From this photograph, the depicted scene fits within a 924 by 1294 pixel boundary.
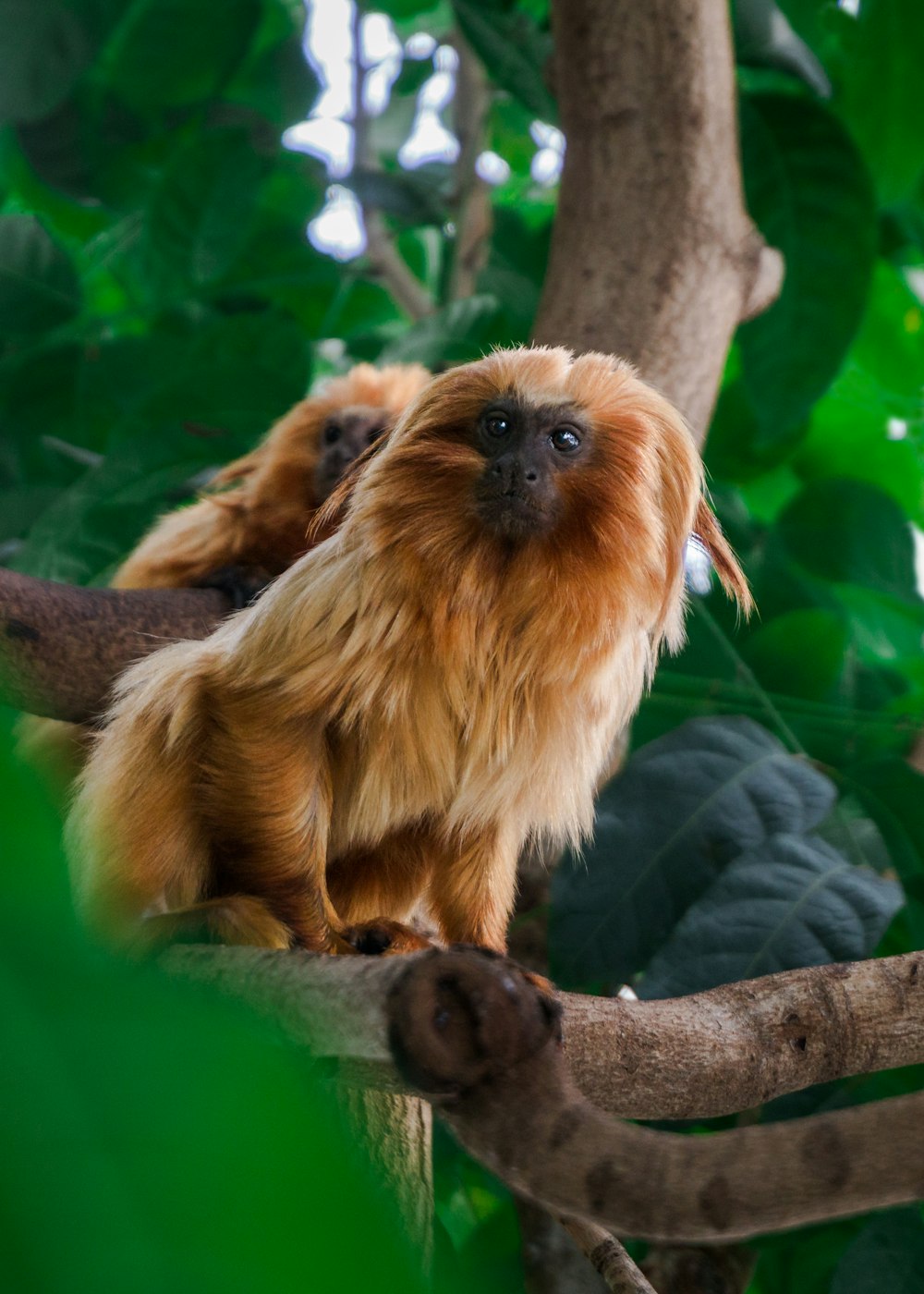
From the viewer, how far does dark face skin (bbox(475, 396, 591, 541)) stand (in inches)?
59.7

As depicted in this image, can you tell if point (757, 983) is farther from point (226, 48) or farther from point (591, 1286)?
point (226, 48)

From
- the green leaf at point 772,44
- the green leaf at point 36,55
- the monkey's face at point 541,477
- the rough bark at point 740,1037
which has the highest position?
the green leaf at point 772,44

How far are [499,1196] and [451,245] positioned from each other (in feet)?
8.17

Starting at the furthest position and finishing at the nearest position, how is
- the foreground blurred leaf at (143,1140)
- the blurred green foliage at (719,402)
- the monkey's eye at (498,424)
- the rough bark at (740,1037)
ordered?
1. the blurred green foliage at (719,402)
2. the monkey's eye at (498,424)
3. the rough bark at (740,1037)
4. the foreground blurred leaf at (143,1140)

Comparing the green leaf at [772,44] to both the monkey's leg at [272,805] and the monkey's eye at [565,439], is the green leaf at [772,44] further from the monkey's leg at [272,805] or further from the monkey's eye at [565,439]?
the monkey's leg at [272,805]

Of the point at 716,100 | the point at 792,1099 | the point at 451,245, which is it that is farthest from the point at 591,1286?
the point at 451,245

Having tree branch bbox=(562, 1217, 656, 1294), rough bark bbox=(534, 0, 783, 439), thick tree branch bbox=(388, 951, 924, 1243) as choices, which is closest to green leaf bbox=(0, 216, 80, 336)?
rough bark bbox=(534, 0, 783, 439)

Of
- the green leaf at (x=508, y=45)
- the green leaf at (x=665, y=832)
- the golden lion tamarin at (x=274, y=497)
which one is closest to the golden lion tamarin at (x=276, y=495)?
the golden lion tamarin at (x=274, y=497)

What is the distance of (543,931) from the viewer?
246 cm

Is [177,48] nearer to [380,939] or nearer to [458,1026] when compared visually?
[380,939]

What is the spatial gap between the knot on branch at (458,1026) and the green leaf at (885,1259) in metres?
1.08

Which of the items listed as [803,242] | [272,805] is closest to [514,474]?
[272,805]

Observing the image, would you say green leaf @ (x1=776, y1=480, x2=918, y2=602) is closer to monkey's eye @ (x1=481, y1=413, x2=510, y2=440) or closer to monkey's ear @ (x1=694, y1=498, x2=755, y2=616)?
monkey's ear @ (x1=694, y1=498, x2=755, y2=616)

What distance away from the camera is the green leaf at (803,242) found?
8.66 feet
